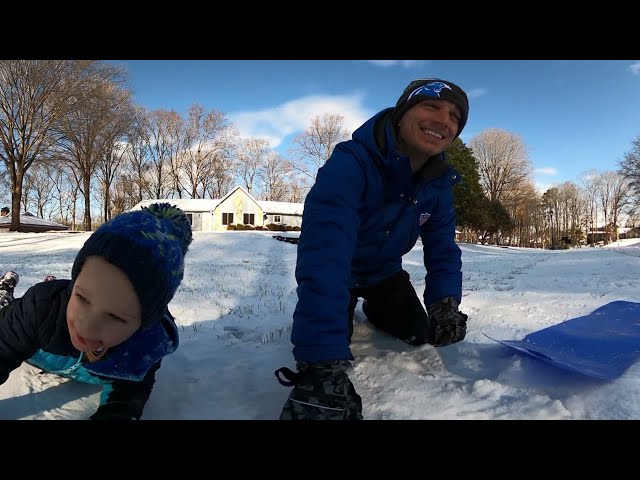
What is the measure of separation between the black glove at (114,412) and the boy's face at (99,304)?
9.0 inches

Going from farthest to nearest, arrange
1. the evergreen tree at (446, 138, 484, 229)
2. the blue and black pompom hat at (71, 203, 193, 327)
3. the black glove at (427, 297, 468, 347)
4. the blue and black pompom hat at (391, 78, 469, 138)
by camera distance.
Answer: the evergreen tree at (446, 138, 484, 229)
the black glove at (427, 297, 468, 347)
the blue and black pompom hat at (391, 78, 469, 138)
the blue and black pompom hat at (71, 203, 193, 327)

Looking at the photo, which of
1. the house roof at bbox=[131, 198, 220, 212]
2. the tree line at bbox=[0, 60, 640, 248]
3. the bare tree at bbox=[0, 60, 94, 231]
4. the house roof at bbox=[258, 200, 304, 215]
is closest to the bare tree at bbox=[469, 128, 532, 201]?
the tree line at bbox=[0, 60, 640, 248]

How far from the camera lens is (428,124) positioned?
163 centimetres

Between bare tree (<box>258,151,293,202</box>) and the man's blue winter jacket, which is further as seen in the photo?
bare tree (<box>258,151,293,202</box>)

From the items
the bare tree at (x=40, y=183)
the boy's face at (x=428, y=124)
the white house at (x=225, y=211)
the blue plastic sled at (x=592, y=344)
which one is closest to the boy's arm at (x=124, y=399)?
the boy's face at (x=428, y=124)

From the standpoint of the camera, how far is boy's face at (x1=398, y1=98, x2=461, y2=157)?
1.61m

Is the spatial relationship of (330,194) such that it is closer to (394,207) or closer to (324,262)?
(324,262)

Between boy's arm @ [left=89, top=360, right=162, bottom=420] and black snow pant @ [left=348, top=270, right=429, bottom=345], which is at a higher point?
black snow pant @ [left=348, top=270, right=429, bottom=345]

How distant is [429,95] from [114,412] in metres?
1.74

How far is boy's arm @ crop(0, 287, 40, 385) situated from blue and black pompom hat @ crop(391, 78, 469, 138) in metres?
1.67

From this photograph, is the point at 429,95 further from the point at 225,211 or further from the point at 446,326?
the point at 225,211

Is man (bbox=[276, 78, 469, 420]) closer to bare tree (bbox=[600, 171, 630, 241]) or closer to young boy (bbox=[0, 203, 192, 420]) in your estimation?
young boy (bbox=[0, 203, 192, 420])

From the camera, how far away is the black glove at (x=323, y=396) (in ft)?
3.55

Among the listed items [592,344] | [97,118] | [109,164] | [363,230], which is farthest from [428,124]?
[109,164]
